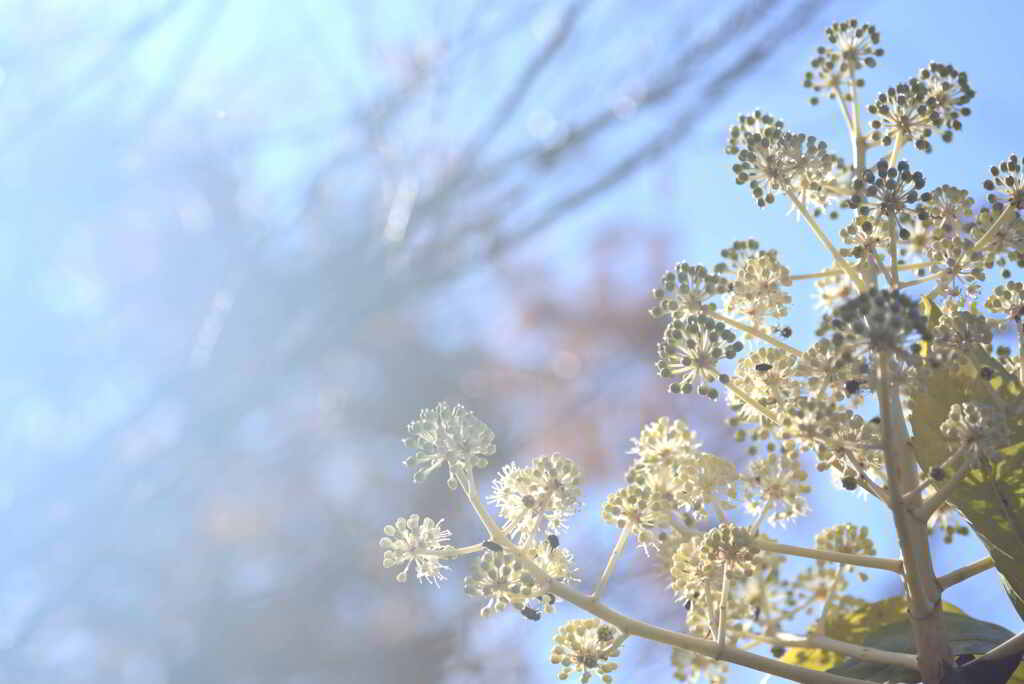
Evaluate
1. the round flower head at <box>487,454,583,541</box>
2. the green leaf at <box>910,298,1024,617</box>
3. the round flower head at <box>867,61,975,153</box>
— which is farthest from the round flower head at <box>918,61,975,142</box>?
the round flower head at <box>487,454,583,541</box>

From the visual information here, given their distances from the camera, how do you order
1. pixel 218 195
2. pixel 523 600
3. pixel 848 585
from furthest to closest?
pixel 218 195, pixel 848 585, pixel 523 600

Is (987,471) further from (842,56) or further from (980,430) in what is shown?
(842,56)

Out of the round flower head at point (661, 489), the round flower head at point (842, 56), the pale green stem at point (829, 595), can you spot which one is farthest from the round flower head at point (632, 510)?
the round flower head at point (842, 56)

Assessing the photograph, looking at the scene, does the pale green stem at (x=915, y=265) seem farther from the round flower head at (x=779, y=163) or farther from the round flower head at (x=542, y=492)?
the round flower head at (x=542, y=492)

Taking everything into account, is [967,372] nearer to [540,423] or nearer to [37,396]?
[540,423]

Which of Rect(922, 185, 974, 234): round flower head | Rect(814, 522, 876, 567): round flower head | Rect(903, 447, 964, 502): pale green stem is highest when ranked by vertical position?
Rect(922, 185, 974, 234): round flower head

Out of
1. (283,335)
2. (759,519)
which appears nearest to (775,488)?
(759,519)

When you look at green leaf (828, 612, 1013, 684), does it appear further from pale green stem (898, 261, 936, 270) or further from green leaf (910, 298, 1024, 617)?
pale green stem (898, 261, 936, 270)

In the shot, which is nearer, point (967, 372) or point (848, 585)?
point (967, 372)

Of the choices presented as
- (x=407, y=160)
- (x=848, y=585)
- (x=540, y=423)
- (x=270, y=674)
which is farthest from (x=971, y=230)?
(x=540, y=423)
